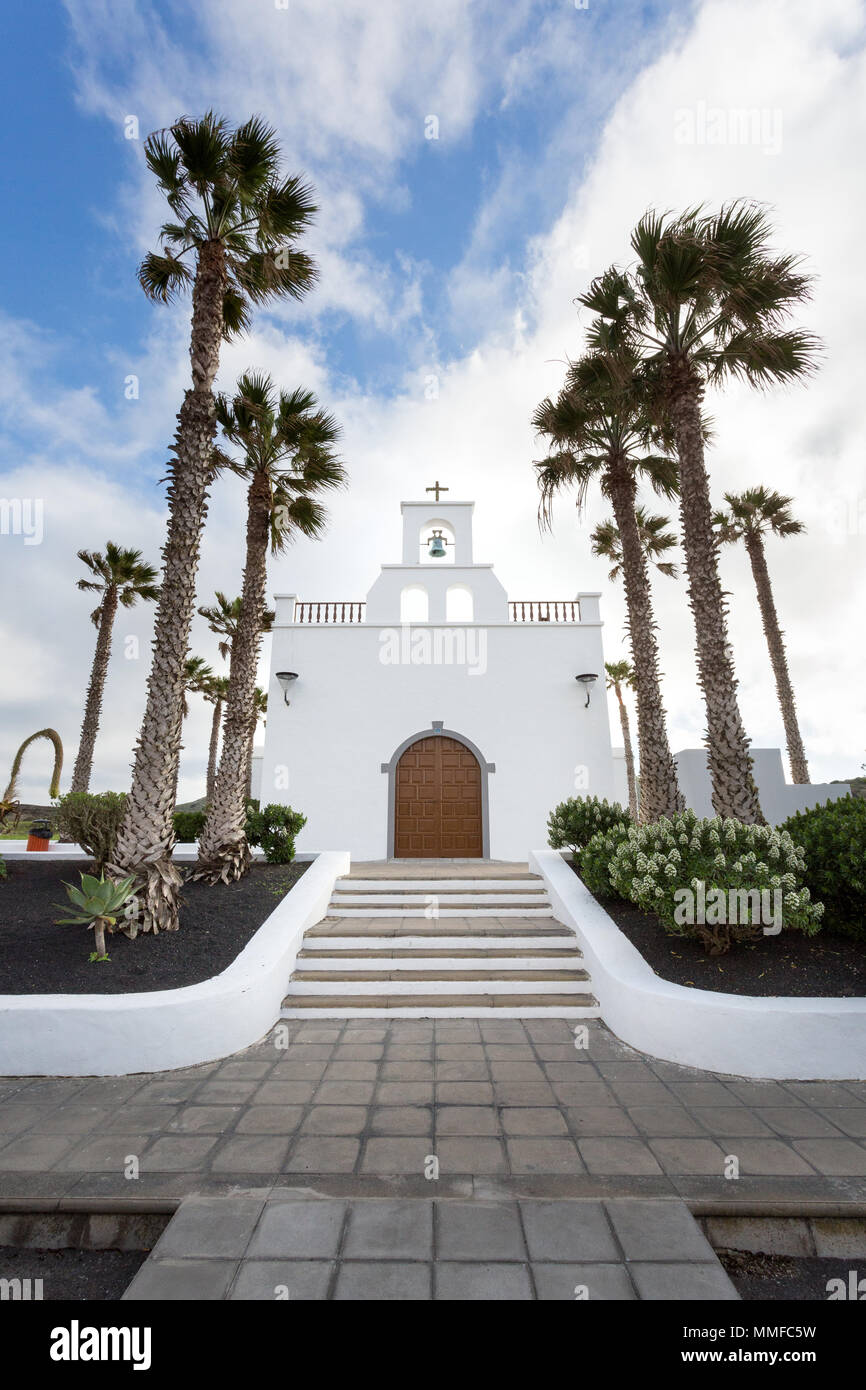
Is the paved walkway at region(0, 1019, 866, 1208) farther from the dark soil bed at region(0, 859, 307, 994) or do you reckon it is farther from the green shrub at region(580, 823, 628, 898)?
the green shrub at region(580, 823, 628, 898)

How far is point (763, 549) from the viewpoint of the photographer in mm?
17516

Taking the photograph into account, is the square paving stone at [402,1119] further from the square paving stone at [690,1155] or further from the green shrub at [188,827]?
the green shrub at [188,827]

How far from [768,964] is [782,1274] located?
3.02 metres

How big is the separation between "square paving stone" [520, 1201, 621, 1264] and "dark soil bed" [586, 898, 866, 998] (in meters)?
2.72

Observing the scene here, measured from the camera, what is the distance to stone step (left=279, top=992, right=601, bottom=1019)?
5410mm

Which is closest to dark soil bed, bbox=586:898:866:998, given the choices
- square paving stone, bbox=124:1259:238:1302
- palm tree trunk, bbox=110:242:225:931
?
square paving stone, bbox=124:1259:238:1302

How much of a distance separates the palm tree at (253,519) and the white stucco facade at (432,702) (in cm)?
346

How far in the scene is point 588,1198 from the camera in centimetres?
A: 278

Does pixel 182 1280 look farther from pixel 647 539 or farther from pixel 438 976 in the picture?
pixel 647 539

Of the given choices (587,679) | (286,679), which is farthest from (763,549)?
(286,679)

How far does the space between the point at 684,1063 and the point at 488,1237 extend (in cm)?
258

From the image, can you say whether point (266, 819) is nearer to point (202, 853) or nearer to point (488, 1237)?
point (202, 853)

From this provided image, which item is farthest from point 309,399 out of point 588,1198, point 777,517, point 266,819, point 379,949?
point 777,517

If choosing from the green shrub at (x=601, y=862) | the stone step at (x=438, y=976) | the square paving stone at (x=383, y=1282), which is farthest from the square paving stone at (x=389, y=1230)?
the green shrub at (x=601, y=862)
